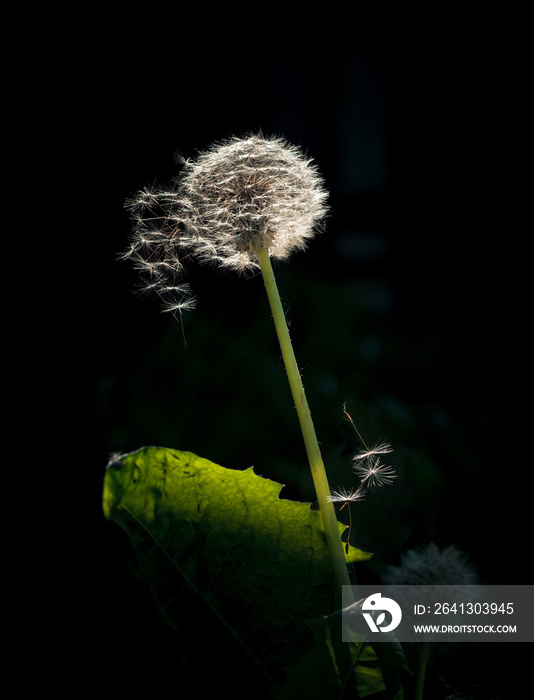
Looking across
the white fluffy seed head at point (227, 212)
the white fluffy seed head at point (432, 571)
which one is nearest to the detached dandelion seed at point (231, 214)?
the white fluffy seed head at point (227, 212)

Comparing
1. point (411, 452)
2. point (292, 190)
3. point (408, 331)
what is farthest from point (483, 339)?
point (292, 190)

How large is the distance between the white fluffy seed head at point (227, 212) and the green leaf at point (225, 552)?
11 cm

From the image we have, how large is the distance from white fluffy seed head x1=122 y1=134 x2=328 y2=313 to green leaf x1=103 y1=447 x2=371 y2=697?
0.35ft

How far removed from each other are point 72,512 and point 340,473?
0.44 m

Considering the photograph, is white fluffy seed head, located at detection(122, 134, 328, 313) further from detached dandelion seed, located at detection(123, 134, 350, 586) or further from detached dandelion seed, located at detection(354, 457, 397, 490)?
detached dandelion seed, located at detection(354, 457, 397, 490)

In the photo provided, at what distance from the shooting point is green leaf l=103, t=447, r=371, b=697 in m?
0.24

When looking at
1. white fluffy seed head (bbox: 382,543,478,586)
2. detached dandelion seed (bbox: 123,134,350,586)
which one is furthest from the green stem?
white fluffy seed head (bbox: 382,543,478,586)

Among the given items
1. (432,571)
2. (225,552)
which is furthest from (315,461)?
(432,571)

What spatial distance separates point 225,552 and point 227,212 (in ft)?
0.55

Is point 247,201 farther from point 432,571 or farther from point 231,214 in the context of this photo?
point 432,571

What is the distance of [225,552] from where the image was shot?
9.7 inches

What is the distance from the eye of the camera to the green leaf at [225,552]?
0.78 feet

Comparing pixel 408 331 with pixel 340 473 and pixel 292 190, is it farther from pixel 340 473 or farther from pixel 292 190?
pixel 292 190

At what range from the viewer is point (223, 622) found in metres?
0.24
